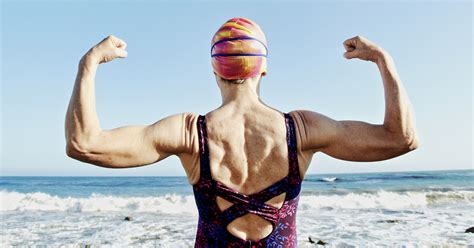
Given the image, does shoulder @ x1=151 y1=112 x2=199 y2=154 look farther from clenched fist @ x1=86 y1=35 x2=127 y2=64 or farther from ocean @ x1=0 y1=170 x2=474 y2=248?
ocean @ x1=0 y1=170 x2=474 y2=248

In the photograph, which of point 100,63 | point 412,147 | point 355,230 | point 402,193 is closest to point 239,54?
point 100,63

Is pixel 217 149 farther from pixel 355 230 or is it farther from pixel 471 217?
pixel 471 217

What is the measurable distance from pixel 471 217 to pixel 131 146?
13311 millimetres

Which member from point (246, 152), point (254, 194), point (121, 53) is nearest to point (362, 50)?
point (246, 152)

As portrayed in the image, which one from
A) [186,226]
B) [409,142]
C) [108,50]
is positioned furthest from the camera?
[186,226]

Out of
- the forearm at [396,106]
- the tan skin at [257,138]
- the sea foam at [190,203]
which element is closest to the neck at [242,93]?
the tan skin at [257,138]

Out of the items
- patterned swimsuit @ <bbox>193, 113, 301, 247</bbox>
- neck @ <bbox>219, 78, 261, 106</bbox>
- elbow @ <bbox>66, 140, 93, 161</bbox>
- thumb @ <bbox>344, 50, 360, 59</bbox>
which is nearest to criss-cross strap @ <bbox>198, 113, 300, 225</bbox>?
patterned swimsuit @ <bbox>193, 113, 301, 247</bbox>

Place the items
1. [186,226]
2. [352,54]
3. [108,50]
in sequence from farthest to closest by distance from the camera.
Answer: [186,226]
[352,54]
[108,50]

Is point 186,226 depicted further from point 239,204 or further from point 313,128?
point 313,128

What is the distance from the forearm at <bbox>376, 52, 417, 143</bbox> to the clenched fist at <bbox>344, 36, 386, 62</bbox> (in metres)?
0.02

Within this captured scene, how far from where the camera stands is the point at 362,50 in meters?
1.88

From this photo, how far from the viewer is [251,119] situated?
1.91 meters

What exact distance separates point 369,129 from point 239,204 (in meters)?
0.61

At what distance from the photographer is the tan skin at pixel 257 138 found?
176 centimetres
